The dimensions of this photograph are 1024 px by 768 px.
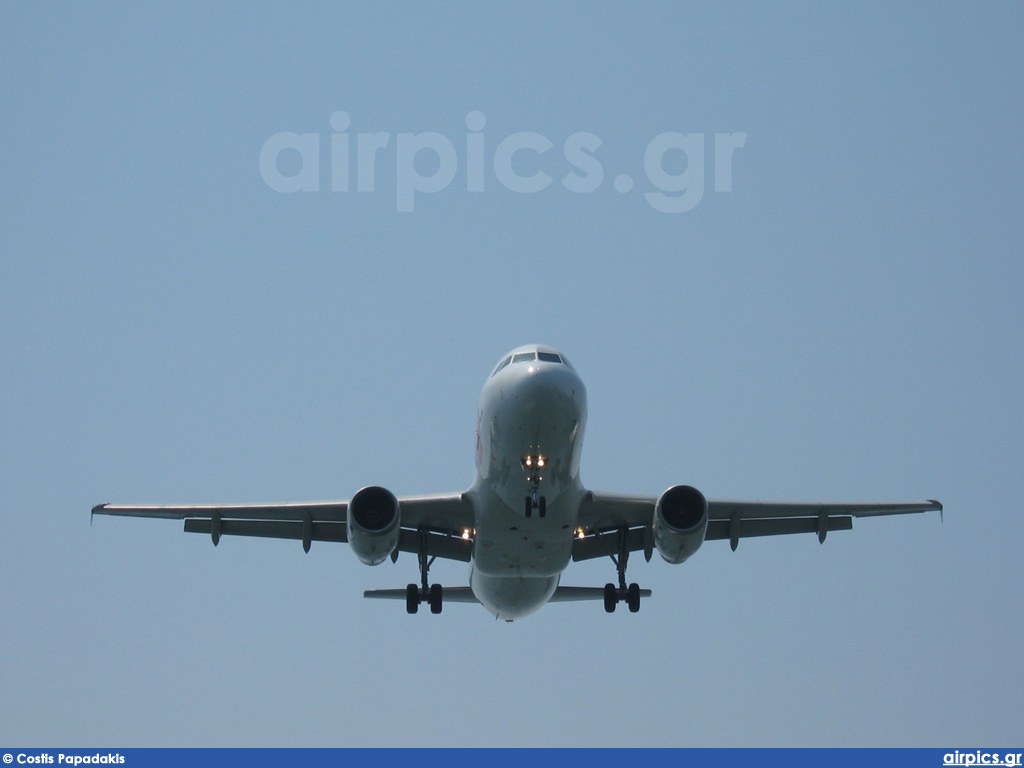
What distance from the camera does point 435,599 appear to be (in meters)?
32.8

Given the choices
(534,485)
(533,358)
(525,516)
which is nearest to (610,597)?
(525,516)

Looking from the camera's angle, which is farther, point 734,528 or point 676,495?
point 734,528

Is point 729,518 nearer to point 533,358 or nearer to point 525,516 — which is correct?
point 525,516

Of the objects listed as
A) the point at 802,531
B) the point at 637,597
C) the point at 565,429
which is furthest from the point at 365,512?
the point at 802,531

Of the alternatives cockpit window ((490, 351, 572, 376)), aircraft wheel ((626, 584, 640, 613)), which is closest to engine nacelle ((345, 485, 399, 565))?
cockpit window ((490, 351, 572, 376))

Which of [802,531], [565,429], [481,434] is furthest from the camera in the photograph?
[802,531]

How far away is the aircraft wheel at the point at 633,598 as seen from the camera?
109 feet

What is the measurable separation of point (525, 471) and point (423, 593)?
6.74 metres

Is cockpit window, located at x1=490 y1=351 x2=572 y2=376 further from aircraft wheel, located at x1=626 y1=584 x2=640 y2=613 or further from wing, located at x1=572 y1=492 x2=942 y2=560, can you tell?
aircraft wheel, located at x1=626 y1=584 x2=640 y2=613

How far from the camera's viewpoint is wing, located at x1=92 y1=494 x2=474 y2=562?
30906mm

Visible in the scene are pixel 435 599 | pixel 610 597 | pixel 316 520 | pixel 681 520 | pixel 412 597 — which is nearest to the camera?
pixel 681 520

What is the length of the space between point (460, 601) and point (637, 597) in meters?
4.74

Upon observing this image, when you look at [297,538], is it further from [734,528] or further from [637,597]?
[734,528]

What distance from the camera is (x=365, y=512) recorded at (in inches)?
1140
